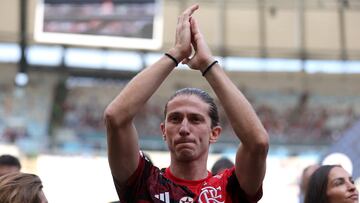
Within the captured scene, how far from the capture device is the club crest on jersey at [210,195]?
217cm

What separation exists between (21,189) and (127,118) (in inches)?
23.0

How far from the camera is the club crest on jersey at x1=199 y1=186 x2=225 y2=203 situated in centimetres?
217

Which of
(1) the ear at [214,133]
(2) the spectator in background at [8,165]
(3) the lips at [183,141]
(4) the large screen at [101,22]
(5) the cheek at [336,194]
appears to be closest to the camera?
(3) the lips at [183,141]

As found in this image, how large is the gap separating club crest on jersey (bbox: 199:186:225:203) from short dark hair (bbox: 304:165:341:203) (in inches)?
39.3

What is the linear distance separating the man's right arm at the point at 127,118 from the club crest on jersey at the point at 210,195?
260 millimetres

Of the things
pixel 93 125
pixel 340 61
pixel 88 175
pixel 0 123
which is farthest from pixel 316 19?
pixel 0 123

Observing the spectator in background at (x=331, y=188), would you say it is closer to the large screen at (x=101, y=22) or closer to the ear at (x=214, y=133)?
the ear at (x=214, y=133)

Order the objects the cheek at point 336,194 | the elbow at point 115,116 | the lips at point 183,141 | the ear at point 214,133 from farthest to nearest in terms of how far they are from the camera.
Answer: the cheek at point 336,194 < the ear at point 214,133 < the lips at point 183,141 < the elbow at point 115,116

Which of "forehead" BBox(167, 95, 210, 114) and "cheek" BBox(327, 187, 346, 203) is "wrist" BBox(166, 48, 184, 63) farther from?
"cheek" BBox(327, 187, 346, 203)

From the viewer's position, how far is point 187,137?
2201mm

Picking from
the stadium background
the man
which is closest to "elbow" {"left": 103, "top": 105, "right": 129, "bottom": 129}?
the man

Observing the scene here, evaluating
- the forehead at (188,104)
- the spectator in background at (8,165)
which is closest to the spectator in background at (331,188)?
the forehead at (188,104)

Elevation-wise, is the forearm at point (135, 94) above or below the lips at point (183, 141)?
above

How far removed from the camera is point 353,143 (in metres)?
5.09
